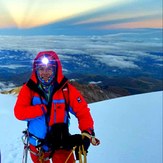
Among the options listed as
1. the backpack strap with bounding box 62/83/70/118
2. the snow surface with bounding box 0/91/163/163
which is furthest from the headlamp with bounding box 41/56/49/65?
the snow surface with bounding box 0/91/163/163

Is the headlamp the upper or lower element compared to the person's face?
upper

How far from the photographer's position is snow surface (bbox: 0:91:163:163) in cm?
581

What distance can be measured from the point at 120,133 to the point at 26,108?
14.6 ft

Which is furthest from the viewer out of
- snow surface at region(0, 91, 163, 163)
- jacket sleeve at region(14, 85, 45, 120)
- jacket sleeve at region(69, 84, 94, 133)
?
snow surface at region(0, 91, 163, 163)

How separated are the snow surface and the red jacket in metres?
2.39

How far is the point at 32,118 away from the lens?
3234 mm

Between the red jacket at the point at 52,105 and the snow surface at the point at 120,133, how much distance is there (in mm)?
2388

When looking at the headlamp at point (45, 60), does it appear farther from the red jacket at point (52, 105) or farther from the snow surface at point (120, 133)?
the snow surface at point (120, 133)

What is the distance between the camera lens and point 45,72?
330cm

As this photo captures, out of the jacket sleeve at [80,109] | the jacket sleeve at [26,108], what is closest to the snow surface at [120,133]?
the jacket sleeve at [80,109]

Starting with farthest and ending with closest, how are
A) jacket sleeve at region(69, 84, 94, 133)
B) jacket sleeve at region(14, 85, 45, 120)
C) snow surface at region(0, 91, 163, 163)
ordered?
snow surface at region(0, 91, 163, 163) → jacket sleeve at region(69, 84, 94, 133) → jacket sleeve at region(14, 85, 45, 120)

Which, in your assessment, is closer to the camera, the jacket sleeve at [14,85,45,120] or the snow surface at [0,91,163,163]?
the jacket sleeve at [14,85,45,120]

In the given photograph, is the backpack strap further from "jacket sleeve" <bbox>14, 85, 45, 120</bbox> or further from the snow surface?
the snow surface

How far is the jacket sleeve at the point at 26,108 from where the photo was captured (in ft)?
10.5
